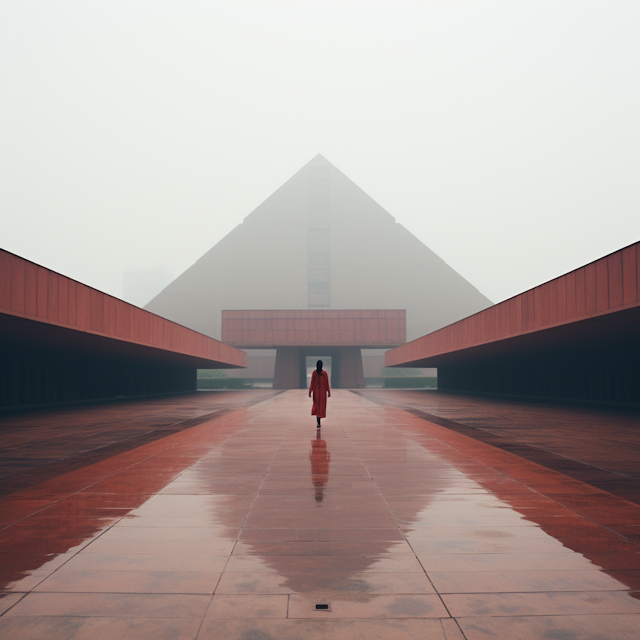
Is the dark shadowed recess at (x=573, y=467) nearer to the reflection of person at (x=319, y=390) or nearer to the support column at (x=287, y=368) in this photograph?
the reflection of person at (x=319, y=390)

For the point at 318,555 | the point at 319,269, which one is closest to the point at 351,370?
the point at 319,269

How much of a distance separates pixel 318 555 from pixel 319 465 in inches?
146

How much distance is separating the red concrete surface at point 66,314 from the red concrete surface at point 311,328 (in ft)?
107

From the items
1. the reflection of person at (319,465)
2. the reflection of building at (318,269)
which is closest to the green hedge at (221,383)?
the reflection of building at (318,269)

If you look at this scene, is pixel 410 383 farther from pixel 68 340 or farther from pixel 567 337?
pixel 68 340

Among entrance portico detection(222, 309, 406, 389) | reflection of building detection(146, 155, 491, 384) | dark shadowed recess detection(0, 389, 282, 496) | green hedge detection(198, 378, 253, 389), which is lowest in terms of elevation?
green hedge detection(198, 378, 253, 389)

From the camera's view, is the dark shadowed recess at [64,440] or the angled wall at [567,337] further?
the angled wall at [567,337]

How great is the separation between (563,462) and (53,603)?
708cm

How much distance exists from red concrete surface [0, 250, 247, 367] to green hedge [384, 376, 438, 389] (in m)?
42.3

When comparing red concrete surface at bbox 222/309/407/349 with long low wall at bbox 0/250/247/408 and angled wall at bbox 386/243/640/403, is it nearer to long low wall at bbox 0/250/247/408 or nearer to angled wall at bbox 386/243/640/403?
angled wall at bbox 386/243/640/403

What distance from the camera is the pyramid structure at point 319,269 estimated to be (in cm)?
8656

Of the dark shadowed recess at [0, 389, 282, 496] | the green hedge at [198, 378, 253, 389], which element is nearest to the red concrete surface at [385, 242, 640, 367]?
the dark shadowed recess at [0, 389, 282, 496]

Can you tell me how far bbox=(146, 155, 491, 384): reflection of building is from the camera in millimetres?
86562

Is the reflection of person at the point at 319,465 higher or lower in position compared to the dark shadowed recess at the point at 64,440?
higher
